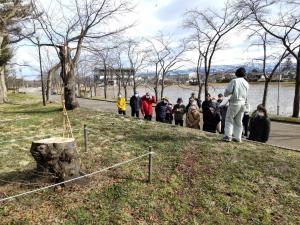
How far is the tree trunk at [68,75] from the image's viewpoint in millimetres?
14195

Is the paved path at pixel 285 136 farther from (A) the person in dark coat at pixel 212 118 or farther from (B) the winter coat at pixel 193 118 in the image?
(B) the winter coat at pixel 193 118

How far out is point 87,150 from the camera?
290 inches

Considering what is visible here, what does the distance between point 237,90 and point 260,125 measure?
2052mm

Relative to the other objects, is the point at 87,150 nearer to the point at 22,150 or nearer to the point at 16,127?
the point at 22,150

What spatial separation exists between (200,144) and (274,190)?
241cm

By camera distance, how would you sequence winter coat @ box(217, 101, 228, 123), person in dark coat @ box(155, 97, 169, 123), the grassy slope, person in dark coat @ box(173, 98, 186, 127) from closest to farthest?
the grassy slope, winter coat @ box(217, 101, 228, 123), person in dark coat @ box(173, 98, 186, 127), person in dark coat @ box(155, 97, 169, 123)

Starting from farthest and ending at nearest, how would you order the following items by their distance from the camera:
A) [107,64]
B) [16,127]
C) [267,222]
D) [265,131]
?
[107,64], [16,127], [265,131], [267,222]

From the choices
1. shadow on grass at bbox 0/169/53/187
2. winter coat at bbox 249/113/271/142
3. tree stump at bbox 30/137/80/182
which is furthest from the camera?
winter coat at bbox 249/113/271/142

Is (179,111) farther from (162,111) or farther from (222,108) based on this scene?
(222,108)

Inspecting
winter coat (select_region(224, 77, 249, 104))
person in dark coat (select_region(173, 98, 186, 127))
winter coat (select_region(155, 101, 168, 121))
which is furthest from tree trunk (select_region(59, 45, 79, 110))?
winter coat (select_region(224, 77, 249, 104))

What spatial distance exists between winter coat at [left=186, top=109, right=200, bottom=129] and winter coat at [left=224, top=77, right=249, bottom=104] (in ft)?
10.1

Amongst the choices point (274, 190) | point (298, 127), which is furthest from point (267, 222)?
point (298, 127)

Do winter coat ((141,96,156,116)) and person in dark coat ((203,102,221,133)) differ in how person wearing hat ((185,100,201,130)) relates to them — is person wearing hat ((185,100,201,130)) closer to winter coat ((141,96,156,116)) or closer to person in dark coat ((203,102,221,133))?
person in dark coat ((203,102,221,133))

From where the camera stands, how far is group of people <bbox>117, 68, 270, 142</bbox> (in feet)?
23.4
